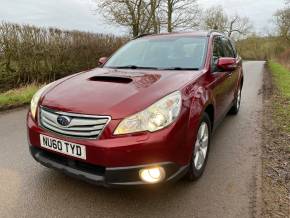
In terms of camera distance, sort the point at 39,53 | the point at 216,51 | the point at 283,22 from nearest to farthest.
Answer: the point at 216,51, the point at 39,53, the point at 283,22

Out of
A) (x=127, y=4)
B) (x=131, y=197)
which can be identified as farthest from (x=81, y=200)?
(x=127, y=4)

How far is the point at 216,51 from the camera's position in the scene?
457cm

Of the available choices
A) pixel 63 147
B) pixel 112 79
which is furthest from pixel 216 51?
pixel 63 147

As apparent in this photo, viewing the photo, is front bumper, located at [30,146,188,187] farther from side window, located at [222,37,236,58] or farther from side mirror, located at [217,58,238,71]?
side window, located at [222,37,236,58]

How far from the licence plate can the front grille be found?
9 centimetres

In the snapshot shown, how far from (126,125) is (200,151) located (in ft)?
3.95

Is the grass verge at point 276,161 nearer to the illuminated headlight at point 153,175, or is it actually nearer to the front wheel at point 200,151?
the front wheel at point 200,151

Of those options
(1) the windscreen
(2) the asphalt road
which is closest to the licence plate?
(2) the asphalt road

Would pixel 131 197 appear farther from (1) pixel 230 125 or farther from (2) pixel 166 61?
(1) pixel 230 125

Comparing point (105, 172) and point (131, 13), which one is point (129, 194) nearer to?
point (105, 172)

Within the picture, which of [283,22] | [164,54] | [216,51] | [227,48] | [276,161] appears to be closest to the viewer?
[276,161]

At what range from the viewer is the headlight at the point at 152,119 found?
8.85 ft

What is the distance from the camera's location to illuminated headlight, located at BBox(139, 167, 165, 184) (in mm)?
2764

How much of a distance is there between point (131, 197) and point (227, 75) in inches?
98.2
